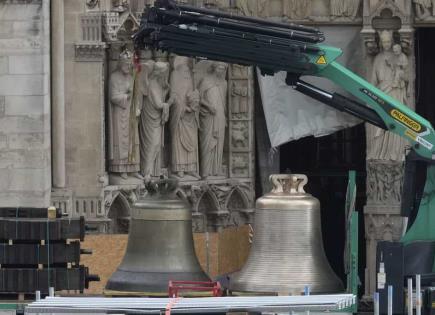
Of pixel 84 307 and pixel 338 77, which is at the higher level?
pixel 338 77

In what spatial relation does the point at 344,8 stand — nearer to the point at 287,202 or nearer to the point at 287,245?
the point at 287,202

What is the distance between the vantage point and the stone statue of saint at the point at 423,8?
5572 cm

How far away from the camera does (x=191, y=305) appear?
39.0m

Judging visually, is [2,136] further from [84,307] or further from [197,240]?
[84,307]

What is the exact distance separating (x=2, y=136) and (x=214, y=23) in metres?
6.70

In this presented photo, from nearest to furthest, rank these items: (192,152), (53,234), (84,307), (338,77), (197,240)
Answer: (84,307) → (53,234) → (338,77) → (197,240) → (192,152)

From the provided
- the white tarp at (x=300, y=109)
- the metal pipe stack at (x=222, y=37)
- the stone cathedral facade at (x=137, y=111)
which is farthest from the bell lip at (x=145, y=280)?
the white tarp at (x=300, y=109)

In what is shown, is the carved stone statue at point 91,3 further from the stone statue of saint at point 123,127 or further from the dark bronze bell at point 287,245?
the dark bronze bell at point 287,245

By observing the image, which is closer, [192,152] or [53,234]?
[53,234]

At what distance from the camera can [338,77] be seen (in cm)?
4800

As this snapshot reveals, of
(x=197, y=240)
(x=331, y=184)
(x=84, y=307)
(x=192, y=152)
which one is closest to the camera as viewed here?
(x=84, y=307)

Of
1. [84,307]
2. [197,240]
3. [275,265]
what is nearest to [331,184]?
[197,240]

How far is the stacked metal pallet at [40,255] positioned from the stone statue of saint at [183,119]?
408 inches

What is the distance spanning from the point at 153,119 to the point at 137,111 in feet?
1.41
